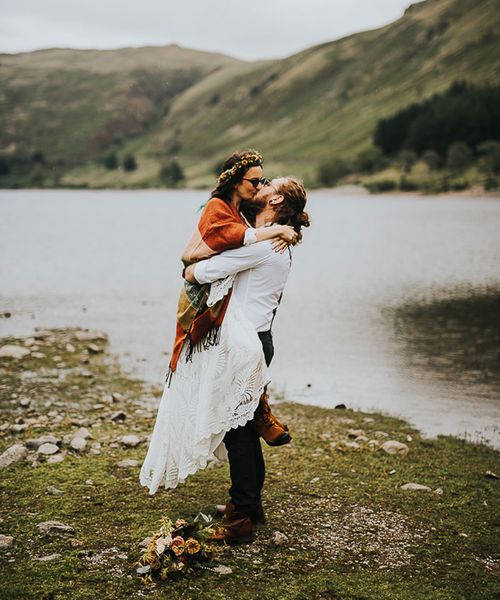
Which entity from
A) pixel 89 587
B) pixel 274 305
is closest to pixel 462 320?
pixel 274 305

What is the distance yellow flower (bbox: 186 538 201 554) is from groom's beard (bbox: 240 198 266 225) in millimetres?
3108

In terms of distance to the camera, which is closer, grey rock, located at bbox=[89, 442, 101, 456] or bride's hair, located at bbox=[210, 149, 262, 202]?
bride's hair, located at bbox=[210, 149, 262, 202]

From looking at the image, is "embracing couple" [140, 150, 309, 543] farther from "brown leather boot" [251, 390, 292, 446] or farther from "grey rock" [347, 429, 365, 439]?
"grey rock" [347, 429, 365, 439]

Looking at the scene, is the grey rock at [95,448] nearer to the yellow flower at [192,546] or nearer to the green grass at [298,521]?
the green grass at [298,521]

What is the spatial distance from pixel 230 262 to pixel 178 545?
103 inches

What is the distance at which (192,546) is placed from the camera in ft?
21.1

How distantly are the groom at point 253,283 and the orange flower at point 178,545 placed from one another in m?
0.72

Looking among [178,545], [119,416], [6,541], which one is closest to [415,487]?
[178,545]

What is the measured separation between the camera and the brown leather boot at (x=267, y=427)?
6980 mm

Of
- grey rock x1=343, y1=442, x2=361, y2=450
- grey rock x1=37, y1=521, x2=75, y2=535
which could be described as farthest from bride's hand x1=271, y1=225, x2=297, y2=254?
grey rock x1=343, y1=442, x2=361, y2=450

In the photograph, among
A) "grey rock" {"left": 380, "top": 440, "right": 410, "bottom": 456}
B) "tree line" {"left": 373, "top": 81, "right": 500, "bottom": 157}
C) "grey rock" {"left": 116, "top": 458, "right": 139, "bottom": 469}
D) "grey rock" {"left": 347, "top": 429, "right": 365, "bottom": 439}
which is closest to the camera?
"grey rock" {"left": 116, "top": 458, "right": 139, "bottom": 469}

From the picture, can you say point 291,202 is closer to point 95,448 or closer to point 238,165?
point 238,165

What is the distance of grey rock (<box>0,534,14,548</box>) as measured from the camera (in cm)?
680

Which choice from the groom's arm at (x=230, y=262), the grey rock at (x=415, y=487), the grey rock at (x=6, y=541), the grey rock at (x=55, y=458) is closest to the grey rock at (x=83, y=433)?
the grey rock at (x=55, y=458)
